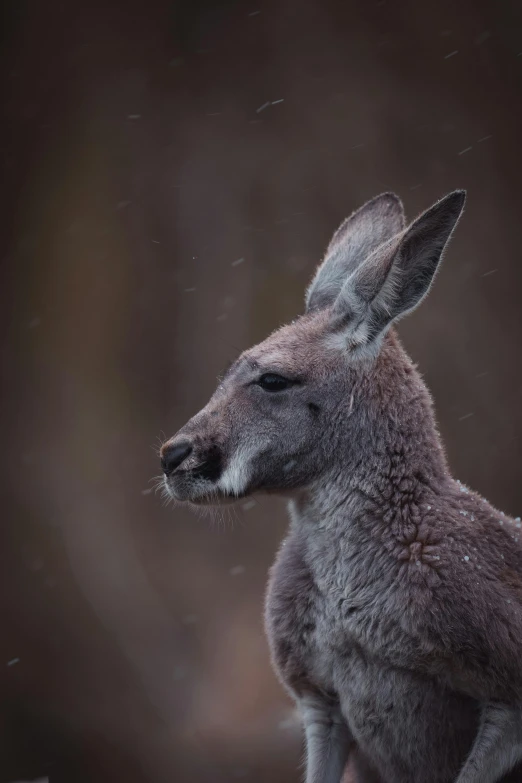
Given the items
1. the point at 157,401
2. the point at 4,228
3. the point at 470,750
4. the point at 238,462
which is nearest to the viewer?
the point at 470,750

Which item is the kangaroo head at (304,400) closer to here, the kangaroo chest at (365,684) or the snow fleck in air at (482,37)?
the kangaroo chest at (365,684)

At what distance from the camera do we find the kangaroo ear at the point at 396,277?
117 inches

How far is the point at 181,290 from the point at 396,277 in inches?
164

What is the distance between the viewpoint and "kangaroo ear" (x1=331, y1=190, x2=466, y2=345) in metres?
2.97

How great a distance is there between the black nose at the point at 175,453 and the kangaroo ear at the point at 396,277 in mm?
649

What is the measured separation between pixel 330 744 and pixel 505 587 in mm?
797

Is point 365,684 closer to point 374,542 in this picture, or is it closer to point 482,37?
point 374,542

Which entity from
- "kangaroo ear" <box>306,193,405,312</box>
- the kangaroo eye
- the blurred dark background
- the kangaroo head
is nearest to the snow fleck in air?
the blurred dark background

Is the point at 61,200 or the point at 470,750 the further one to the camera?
the point at 61,200

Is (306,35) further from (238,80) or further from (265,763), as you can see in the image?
(265,763)

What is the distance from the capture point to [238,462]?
3.11 meters

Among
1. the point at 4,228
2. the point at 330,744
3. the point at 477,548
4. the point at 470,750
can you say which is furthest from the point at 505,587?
the point at 4,228

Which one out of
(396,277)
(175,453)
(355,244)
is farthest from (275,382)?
(355,244)

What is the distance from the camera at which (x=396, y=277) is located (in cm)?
312
